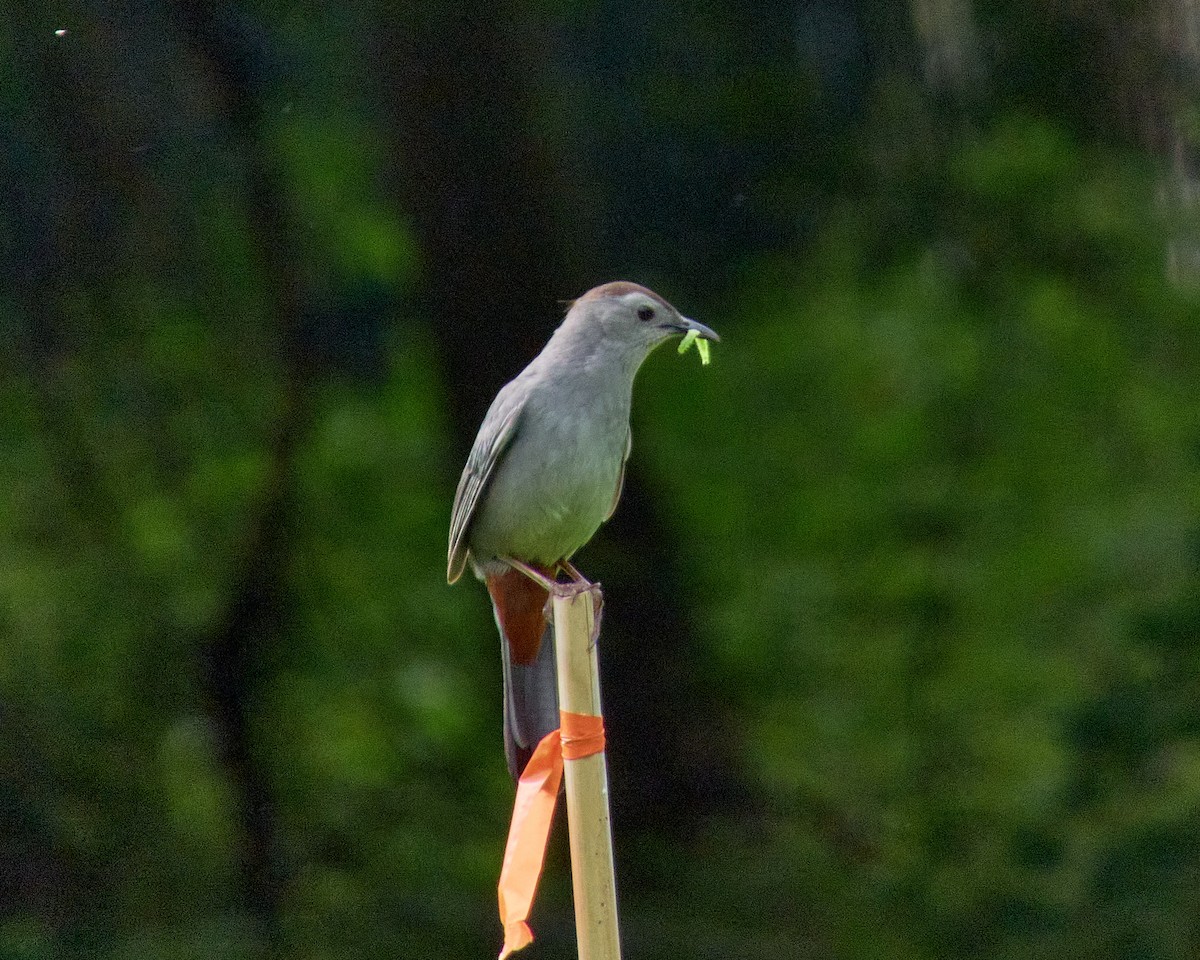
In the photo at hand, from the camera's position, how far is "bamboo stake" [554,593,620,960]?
2.46 m

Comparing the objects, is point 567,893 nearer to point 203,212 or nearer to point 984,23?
point 203,212

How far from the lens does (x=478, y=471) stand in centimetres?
347

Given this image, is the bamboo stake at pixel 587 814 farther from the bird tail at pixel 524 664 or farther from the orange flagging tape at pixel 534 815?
the bird tail at pixel 524 664

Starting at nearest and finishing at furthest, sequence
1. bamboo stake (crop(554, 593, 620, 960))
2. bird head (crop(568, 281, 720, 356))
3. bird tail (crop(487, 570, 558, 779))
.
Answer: bamboo stake (crop(554, 593, 620, 960)) < bird tail (crop(487, 570, 558, 779)) < bird head (crop(568, 281, 720, 356))

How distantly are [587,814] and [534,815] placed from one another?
0.21 meters

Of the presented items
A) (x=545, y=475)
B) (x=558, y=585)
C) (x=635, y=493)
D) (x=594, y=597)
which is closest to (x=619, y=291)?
(x=545, y=475)

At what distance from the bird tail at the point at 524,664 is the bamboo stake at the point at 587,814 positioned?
0.73 m

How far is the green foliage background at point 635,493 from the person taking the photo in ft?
18.7

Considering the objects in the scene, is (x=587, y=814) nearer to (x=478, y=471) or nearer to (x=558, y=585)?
(x=558, y=585)

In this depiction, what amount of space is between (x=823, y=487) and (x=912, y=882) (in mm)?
1707

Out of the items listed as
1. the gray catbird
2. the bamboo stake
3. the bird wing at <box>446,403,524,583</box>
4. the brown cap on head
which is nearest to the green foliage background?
the brown cap on head

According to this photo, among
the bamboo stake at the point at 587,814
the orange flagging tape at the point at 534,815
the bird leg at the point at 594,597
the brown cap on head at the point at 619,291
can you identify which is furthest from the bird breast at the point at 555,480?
the bamboo stake at the point at 587,814

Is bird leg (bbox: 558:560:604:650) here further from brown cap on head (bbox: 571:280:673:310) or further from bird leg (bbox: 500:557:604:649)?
brown cap on head (bbox: 571:280:673:310)

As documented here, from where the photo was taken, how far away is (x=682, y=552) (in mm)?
6191
